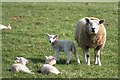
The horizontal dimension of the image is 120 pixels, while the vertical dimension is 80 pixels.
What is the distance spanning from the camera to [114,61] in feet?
61.6

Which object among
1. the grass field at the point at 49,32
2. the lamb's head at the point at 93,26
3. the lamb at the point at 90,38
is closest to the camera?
the grass field at the point at 49,32

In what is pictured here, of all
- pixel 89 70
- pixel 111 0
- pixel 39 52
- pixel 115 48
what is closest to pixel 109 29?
pixel 115 48

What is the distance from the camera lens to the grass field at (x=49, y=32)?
16.5 meters

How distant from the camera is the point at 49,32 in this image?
25969mm

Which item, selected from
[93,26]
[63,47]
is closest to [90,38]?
[93,26]

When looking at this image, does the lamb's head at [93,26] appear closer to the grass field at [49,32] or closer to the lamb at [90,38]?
the lamb at [90,38]

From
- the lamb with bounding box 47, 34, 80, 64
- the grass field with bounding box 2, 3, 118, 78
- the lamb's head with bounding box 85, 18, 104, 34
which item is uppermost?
the lamb's head with bounding box 85, 18, 104, 34

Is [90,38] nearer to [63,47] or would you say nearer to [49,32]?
[63,47]

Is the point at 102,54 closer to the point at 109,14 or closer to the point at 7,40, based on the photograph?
the point at 7,40

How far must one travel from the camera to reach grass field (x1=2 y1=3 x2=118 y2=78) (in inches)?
650

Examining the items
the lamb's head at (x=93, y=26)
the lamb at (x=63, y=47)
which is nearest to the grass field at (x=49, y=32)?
the lamb at (x=63, y=47)

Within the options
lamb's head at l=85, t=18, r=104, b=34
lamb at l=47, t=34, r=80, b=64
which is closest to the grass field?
lamb at l=47, t=34, r=80, b=64

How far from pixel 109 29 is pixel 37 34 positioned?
5229mm

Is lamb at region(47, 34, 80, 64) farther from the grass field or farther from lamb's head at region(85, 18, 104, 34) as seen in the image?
lamb's head at region(85, 18, 104, 34)
